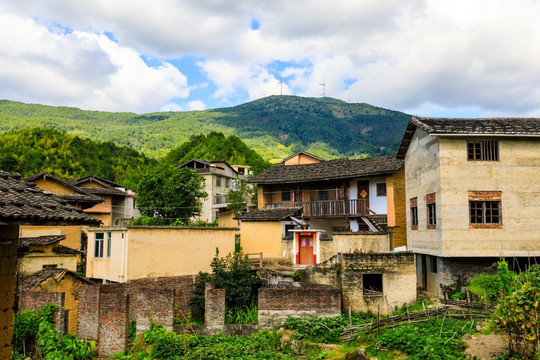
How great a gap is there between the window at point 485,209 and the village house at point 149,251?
41.8 feet

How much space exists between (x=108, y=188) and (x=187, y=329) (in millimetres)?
29885

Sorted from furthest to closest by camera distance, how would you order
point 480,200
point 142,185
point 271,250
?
1. point 142,185
2. point 271,250
3. point 480,200

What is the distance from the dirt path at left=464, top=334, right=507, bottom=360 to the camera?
12789mm

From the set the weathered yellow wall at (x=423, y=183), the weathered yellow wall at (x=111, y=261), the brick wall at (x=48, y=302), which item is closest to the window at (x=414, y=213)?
the weathered yellow wall at (x=423, y=183)

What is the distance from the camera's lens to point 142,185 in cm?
3894

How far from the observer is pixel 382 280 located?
20.0 m

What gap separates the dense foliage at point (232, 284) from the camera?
20.3 m

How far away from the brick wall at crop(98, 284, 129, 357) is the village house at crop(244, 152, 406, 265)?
1101 cm

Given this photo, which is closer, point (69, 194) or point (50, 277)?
point (50, 277)

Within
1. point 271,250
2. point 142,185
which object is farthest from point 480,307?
point 142,185

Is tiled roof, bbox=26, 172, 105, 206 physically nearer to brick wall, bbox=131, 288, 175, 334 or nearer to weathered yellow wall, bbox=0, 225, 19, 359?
brick wall, bbox=131, 288, 175, 334

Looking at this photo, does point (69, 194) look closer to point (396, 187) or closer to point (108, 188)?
point (108, 188)

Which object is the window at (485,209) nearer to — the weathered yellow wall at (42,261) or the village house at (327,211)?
the village house at (327,211)

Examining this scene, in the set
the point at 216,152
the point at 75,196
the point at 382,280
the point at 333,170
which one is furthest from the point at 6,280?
the point at 216,152
